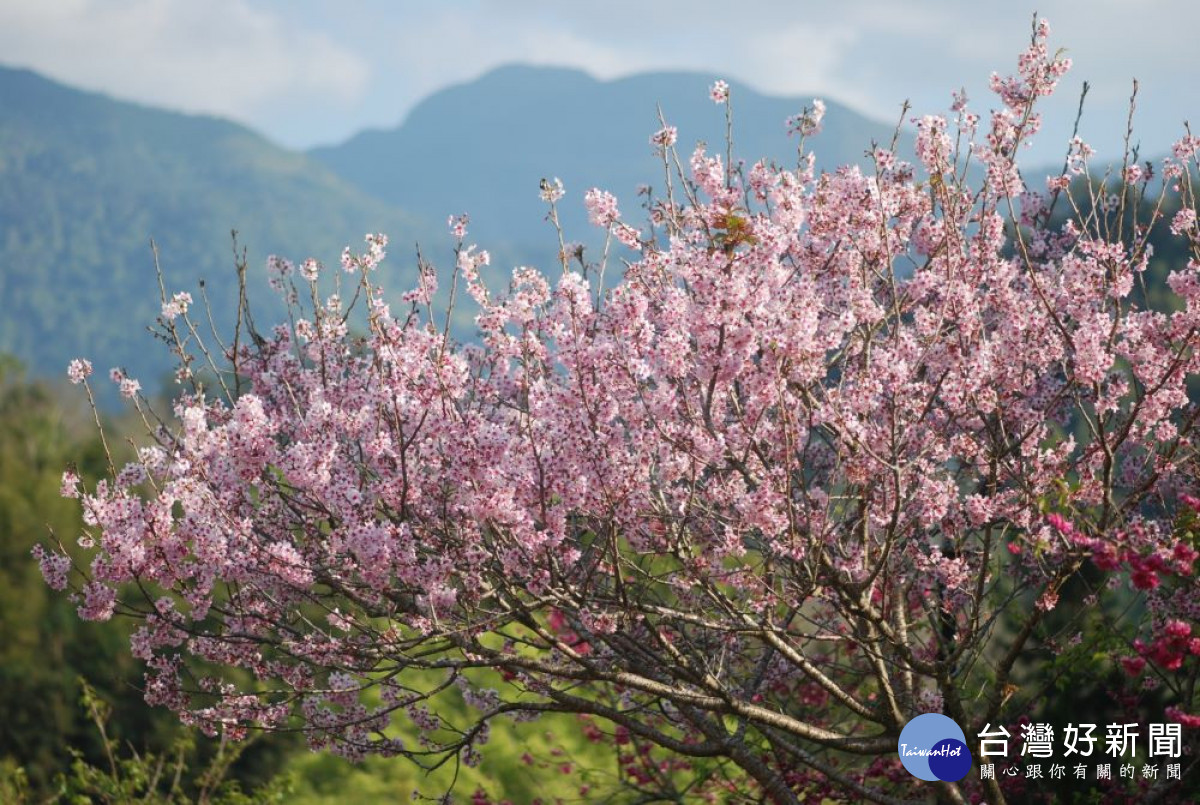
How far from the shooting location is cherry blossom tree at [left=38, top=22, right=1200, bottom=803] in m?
5.19

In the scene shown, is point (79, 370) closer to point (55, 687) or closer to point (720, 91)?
point (720, 91)

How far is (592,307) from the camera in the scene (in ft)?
19.2

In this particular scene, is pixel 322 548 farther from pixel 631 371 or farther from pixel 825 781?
pixel 825 781

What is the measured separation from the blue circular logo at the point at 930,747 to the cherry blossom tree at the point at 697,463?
0.42 feet

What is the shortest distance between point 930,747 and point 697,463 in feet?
6.65

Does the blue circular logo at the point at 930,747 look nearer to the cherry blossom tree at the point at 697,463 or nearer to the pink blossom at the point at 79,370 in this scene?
the cherry blossom tree at the point at 697,463

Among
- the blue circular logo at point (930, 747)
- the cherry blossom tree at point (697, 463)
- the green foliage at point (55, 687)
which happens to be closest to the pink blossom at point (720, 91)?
the cherry blossom tree at point (697, 463)

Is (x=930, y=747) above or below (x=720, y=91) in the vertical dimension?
below

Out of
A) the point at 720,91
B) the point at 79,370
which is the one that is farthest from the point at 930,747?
the point at 79,370

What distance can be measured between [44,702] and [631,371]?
1719cm

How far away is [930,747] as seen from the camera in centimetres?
606

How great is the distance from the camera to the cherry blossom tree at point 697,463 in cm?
519

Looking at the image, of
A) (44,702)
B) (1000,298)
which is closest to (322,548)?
(1000,298)

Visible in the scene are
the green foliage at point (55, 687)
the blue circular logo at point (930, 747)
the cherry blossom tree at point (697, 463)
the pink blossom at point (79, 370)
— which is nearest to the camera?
the cherry blossom tree at point (697, 463)
